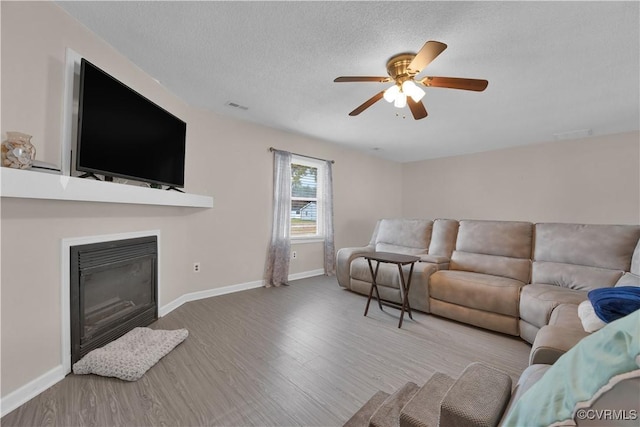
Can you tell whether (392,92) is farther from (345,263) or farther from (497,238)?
(345,263)

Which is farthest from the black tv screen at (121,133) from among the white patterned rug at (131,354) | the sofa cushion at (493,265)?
the sofa cushion at (493,265)

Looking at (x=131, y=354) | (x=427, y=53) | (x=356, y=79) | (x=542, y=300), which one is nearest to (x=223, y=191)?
(x=131, y=354)

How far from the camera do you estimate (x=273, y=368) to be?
1.88m

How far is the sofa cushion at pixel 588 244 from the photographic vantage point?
2383 millimetres

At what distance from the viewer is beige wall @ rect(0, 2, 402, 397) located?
1.48 m

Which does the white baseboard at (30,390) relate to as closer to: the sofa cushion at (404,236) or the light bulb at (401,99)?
the light bulb at (401,99)

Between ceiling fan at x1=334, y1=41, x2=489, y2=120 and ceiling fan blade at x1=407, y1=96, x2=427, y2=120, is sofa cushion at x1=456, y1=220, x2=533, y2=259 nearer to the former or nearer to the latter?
ceiling fan blade at x1=407, y1=96, x2=427, y2=120

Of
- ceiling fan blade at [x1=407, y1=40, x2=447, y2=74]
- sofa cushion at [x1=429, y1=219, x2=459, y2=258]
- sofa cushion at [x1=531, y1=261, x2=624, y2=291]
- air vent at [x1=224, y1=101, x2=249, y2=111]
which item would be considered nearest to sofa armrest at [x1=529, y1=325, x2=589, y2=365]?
sofa cushion at [x1=531, y1=261, x2=624, y2=291]

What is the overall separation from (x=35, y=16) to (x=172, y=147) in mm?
1221

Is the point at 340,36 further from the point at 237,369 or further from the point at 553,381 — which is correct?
the point at 237,369

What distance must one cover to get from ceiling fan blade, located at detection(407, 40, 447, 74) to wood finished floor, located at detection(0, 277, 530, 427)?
2147mm

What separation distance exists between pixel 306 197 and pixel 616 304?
13.2 feet

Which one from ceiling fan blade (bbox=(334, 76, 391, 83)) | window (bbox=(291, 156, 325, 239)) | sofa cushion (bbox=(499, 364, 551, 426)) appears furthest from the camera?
window (bbox=(291, 156, 325, 239))

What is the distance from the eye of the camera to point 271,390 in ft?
5.43
